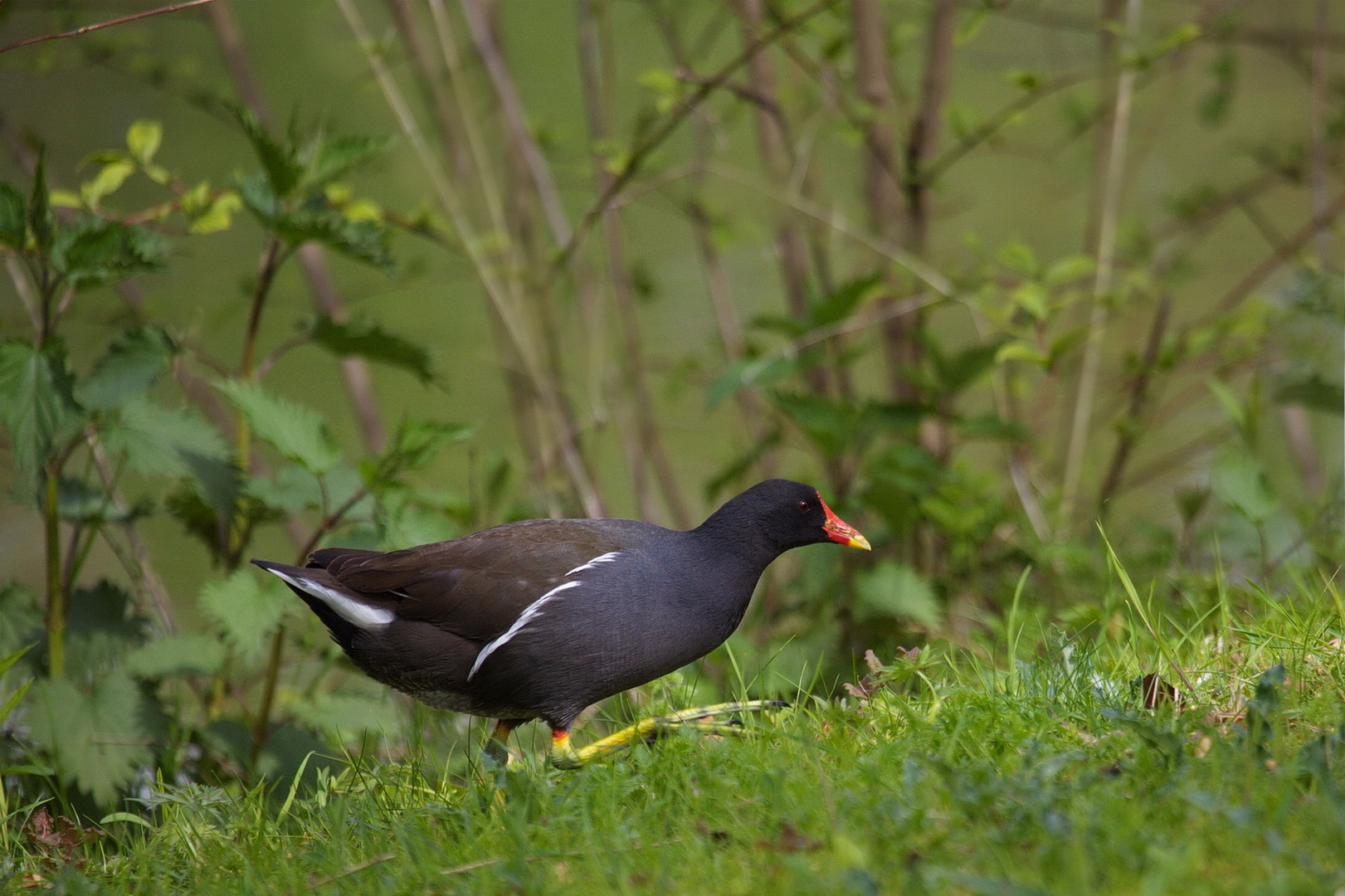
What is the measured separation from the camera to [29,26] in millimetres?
6516

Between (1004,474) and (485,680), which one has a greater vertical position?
(485,680)

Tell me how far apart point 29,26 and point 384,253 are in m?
3.99

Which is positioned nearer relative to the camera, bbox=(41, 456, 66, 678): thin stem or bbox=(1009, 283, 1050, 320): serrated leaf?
bbox=(41, 456, 66, 678): thin stem

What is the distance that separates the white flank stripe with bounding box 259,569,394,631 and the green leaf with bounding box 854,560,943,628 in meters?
1.87

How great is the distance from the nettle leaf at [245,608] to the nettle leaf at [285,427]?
37cm

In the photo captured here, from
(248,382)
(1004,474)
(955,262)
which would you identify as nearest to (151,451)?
(248,382)

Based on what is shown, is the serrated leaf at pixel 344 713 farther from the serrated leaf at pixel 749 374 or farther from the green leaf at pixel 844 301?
the green leaf at pixel 844 301

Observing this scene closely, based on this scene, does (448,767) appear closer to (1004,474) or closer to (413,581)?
(413,581)

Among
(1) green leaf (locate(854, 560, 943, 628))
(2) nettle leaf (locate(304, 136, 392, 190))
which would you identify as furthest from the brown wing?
(1) green leaf (locate(854, 560, 943, 628))

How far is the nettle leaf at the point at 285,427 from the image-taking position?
11.6 ft

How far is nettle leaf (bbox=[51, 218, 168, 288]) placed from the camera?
3.34 meters

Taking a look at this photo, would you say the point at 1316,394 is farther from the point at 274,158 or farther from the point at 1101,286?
the point at 274,158

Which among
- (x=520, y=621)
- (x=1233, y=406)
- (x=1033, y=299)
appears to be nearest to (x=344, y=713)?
(x=520, y=621)

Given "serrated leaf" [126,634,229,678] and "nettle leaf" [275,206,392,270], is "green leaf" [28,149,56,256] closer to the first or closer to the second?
"nettle leaf" [275,206,392,270]
